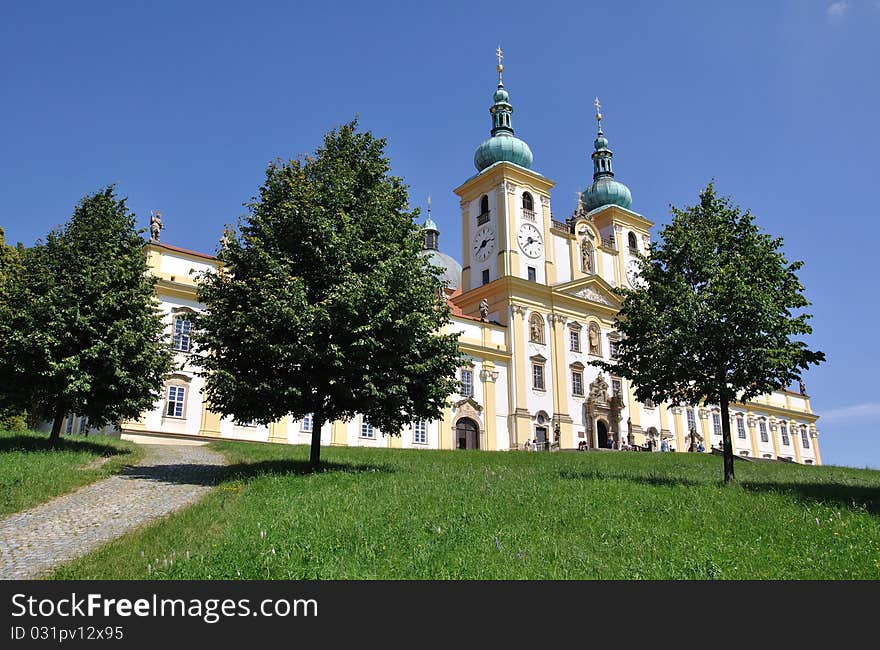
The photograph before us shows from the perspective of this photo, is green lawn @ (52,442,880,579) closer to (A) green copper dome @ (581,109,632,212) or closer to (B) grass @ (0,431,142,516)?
(B) grass @ (0,431,142,516)

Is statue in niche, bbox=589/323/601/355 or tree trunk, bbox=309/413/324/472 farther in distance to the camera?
statue in niche, bbox=589/323/601/355

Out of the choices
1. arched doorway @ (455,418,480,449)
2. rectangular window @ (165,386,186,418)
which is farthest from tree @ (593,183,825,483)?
arched doorway @ (455,418,480,449)

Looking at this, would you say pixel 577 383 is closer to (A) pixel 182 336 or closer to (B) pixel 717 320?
(A) pixel 182 336

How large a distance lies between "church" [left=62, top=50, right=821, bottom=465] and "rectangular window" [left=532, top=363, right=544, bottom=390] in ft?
0.25

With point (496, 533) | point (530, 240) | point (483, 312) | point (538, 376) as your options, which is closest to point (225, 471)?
point (496, 533)

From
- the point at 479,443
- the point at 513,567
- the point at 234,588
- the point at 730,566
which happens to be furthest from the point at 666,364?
the point at 479,443

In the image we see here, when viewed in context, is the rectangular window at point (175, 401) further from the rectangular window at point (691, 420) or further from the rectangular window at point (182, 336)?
the rectangular window at point (691, 420)

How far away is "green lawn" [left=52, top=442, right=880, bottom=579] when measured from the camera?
330 inches

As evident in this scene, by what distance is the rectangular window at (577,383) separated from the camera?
51547mm

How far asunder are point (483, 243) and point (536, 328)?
8061 mm

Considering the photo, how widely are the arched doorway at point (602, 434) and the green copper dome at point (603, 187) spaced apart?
21453 mm

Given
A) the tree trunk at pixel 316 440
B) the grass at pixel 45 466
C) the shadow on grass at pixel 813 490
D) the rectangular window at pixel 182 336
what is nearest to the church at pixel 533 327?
the rectangular window at pixel 182 336

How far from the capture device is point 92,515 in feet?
42.9

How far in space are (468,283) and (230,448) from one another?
28.2 meters
